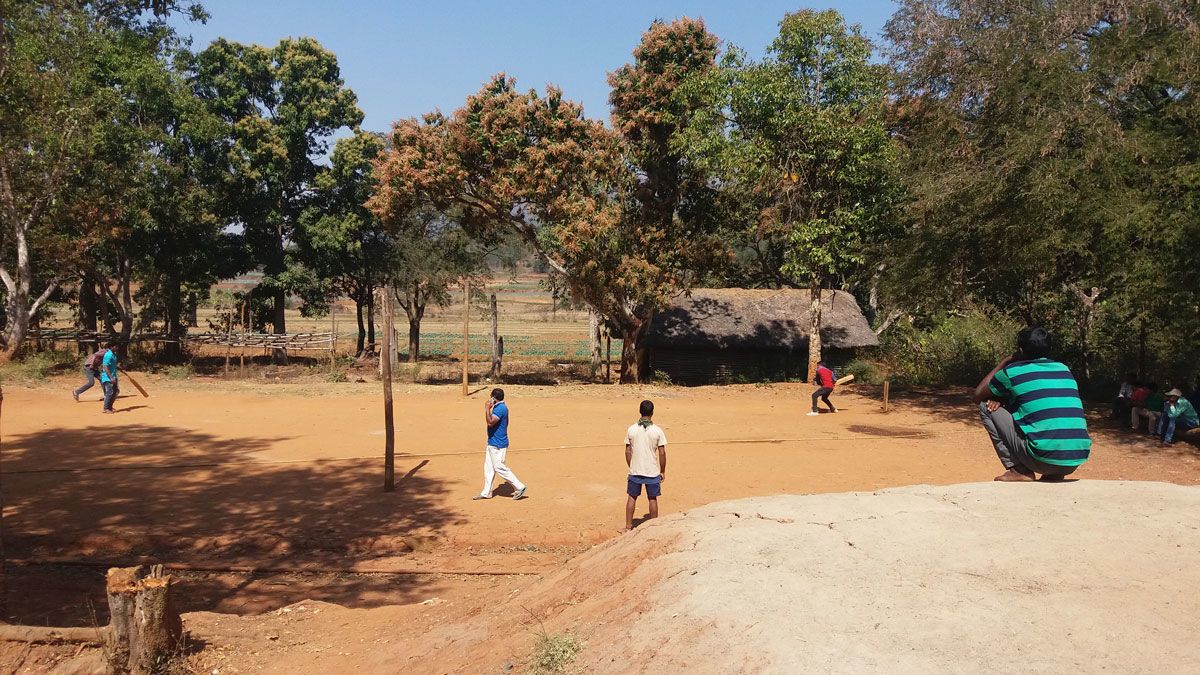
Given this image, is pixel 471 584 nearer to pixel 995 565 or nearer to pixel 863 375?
pixel 995 565

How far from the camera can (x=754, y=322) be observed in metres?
29.8

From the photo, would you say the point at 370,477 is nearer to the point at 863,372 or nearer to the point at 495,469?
the point at 495,469

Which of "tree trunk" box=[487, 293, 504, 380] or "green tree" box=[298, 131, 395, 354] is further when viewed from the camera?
"green tree" box=[298, 131, 395, 354]

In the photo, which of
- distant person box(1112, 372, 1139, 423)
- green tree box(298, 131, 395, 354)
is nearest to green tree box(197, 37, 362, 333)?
green tree box(298, 131, 395, 354)

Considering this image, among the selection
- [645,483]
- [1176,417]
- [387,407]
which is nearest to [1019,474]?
[645,483]

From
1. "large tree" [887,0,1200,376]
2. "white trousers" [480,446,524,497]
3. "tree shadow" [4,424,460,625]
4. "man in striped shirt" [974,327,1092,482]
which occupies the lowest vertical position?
"tree shadow" [4,424,460,625]

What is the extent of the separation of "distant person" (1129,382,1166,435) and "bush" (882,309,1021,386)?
10.3m

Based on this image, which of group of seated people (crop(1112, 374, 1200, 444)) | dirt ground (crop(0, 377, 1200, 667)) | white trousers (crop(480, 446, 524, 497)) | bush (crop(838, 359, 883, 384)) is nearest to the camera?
dirt ground (crop(0, 377, 1200, 667))

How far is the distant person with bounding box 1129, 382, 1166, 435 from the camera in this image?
15.9m

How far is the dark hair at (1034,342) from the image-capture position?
617cm

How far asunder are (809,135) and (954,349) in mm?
11965

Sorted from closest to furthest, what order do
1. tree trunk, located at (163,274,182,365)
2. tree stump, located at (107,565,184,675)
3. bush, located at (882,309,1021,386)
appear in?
tree stump, located at (107,565,184,675)
bush, located at (882,309,1021,386)
tree trunk, located at (163,274,182,365)

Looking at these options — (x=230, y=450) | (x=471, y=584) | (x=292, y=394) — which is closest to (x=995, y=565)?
(x=471, y=584)

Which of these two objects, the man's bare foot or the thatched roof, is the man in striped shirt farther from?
the thatched roof
